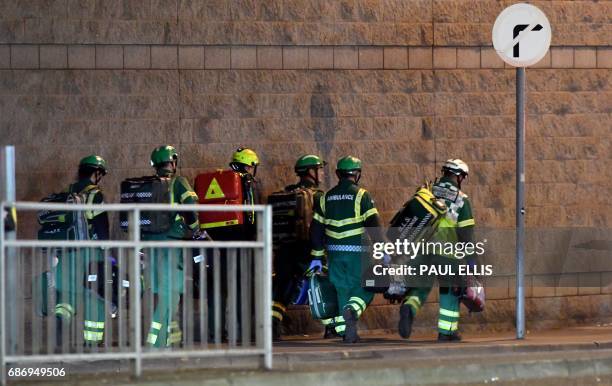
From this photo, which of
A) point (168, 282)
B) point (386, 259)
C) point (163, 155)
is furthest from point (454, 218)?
point (168, 282)

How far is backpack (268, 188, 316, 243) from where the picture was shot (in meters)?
14.2

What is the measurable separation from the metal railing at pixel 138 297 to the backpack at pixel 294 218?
3.71m

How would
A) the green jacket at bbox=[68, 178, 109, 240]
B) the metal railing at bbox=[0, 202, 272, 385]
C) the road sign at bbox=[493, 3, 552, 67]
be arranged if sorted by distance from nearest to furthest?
1. the metal railing at bbox=[0, 202, 272, 385]
2. the green jacket at bbox=[68, 178, 109, 240]
3. the road sign at bbox=[493, 3, 552, 67]

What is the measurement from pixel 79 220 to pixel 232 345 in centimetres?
299

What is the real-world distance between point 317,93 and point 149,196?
2.57 meters

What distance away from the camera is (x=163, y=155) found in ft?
44.6

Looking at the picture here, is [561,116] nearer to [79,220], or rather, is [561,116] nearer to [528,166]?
[528,166]

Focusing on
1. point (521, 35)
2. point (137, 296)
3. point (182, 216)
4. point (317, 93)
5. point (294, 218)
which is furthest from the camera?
point (317, 93)

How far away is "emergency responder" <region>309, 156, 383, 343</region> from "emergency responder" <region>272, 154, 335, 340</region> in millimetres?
414

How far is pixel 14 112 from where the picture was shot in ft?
46.5

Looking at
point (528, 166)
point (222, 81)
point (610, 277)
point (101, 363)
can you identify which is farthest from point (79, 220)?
point (610, 277)

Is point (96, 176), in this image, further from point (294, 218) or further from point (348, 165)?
point (348, 165)

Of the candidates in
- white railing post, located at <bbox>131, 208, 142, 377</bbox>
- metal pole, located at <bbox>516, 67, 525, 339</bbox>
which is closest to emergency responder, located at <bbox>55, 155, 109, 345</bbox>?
white railing post, located at <bbox>131, 208, 142, 377</bbox>

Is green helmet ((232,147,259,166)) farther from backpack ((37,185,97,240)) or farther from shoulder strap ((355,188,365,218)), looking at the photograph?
backpack ((37,185,97,240))
